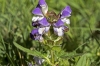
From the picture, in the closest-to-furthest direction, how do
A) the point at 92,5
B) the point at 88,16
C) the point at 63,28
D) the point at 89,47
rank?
the point at 63,28 → the point at 89,47 → the point at 88,16 → the point at 92,5

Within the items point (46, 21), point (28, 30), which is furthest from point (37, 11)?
point (28, 30)

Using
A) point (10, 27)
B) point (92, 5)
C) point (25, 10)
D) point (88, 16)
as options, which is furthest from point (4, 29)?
point (92, 5)

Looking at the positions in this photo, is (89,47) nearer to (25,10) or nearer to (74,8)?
(25,10)

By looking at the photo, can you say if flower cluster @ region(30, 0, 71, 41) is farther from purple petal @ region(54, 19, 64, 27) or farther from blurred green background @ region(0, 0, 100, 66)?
blurred green background @ region(0, 0, 100, 66)

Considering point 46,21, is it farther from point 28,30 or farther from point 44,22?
point 28,30

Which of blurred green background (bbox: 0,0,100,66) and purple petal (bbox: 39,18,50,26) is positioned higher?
purple petal (bbox: 39,18,50,26)

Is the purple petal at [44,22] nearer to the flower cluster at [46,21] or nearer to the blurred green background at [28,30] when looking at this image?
the flower cluster at [46,21]

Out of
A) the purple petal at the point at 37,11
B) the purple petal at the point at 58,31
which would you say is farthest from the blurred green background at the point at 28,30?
the purple petal at the point at 37,11

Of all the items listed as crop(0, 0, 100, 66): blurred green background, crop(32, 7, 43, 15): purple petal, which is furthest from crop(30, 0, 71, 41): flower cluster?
crop(0, 0, 100, 66): blurred green background
